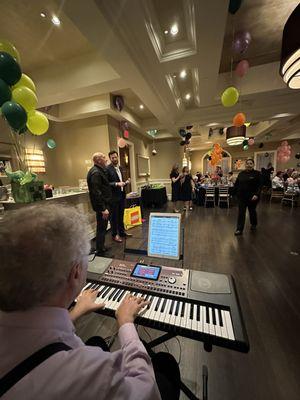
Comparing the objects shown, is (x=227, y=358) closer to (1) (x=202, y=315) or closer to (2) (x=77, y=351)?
(1) (x=202, y=315)

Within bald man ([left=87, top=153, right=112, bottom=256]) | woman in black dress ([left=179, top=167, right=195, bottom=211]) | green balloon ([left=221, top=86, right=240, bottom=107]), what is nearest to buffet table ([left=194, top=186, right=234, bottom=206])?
woman in black dress ([left=179, top=167, right=195, bottom=211])

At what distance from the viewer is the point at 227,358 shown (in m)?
1.23

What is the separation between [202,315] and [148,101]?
3863 mm

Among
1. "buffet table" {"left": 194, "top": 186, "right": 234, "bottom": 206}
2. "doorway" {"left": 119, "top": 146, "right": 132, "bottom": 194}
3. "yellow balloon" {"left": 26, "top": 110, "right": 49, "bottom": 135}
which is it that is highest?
"yellow balloon" {"left": 26, "top": 110, "right": 49, "bottom": 135}

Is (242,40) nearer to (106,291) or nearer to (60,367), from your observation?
(106,291)

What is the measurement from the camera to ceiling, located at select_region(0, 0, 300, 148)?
178 centimetres

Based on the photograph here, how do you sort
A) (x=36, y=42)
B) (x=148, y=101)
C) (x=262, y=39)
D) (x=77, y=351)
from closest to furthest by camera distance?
(x=77, y=351), (x=36, y=42), (x=262, y=39), (x=148, y=101)

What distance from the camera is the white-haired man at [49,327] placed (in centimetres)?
33

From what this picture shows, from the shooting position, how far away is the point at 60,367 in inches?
13.3

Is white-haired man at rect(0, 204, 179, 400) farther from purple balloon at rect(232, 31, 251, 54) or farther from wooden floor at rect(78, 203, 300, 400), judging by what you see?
purple balloon at rect(232, 31, 251, 54)

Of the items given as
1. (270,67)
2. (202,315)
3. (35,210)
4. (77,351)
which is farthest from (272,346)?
(270,67)

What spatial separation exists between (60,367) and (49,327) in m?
0.09

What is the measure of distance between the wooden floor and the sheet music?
0.82m

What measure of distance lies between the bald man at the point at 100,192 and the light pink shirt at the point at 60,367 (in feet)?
7.44
